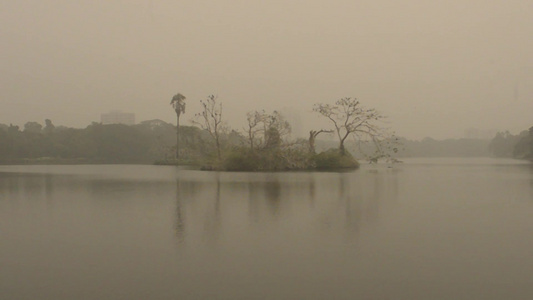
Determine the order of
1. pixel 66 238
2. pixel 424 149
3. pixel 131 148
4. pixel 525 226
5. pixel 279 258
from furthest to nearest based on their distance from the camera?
pixel 424 149
pixel 131 148
pixel 525 226
pixel 66 238
pixel 279 258

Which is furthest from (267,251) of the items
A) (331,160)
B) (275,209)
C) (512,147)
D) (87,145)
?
(512,147)

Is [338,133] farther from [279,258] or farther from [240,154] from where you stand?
[279,258]

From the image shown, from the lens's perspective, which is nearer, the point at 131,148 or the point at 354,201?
the point at 354,201

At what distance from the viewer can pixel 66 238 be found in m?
9.12

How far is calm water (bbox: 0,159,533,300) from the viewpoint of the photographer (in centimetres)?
573

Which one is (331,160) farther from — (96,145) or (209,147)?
(96,145)

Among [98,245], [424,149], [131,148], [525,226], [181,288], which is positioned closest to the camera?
[181,288]

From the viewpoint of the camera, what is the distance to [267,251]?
7.69 m

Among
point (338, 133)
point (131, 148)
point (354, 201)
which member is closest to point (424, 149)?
point (131, 148)

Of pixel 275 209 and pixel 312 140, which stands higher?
pixel 312 140

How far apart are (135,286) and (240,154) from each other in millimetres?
36024

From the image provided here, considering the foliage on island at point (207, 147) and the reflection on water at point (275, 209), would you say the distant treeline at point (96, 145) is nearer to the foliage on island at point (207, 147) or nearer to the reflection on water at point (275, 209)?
the foliage on island at point (207, 147)

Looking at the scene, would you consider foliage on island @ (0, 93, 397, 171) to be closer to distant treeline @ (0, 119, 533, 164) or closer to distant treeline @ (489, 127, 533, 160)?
distant treeline @ (0, 119, 533, 164)

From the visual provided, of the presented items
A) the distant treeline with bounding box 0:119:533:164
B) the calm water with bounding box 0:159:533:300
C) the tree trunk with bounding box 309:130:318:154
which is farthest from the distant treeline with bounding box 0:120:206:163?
the calm water with bounding box 0:159:533:300
